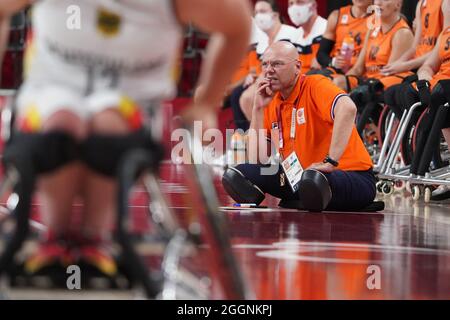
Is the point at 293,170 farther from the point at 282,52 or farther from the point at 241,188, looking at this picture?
the point at 282,52

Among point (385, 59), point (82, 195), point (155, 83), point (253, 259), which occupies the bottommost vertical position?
point (253, 259)

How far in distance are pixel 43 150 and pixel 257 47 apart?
7.92 m

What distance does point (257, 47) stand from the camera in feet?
30.6

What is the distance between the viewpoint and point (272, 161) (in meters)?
5.95

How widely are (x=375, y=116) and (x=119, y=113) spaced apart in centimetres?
643

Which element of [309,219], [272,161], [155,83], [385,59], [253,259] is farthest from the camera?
[385,59]

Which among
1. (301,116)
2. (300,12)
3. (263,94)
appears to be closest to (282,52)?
(263,94)

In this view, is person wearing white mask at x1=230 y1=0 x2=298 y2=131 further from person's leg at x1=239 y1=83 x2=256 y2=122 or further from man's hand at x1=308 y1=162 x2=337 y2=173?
man's hand at x1=308 y1=162 x2=337 y2=173

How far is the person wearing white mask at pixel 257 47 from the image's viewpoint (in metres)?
8.79

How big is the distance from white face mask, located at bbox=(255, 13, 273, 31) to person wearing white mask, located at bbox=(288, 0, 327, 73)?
386 millimetres

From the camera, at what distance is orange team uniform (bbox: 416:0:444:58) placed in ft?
21.6

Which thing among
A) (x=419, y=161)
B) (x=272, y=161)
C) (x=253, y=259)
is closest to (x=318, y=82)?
(x=272, y=161)

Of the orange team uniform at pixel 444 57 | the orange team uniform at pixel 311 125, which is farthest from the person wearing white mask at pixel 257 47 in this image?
the orange team uniform at pixel 311 125

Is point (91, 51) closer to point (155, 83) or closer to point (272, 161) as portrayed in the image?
point (155, 83)
